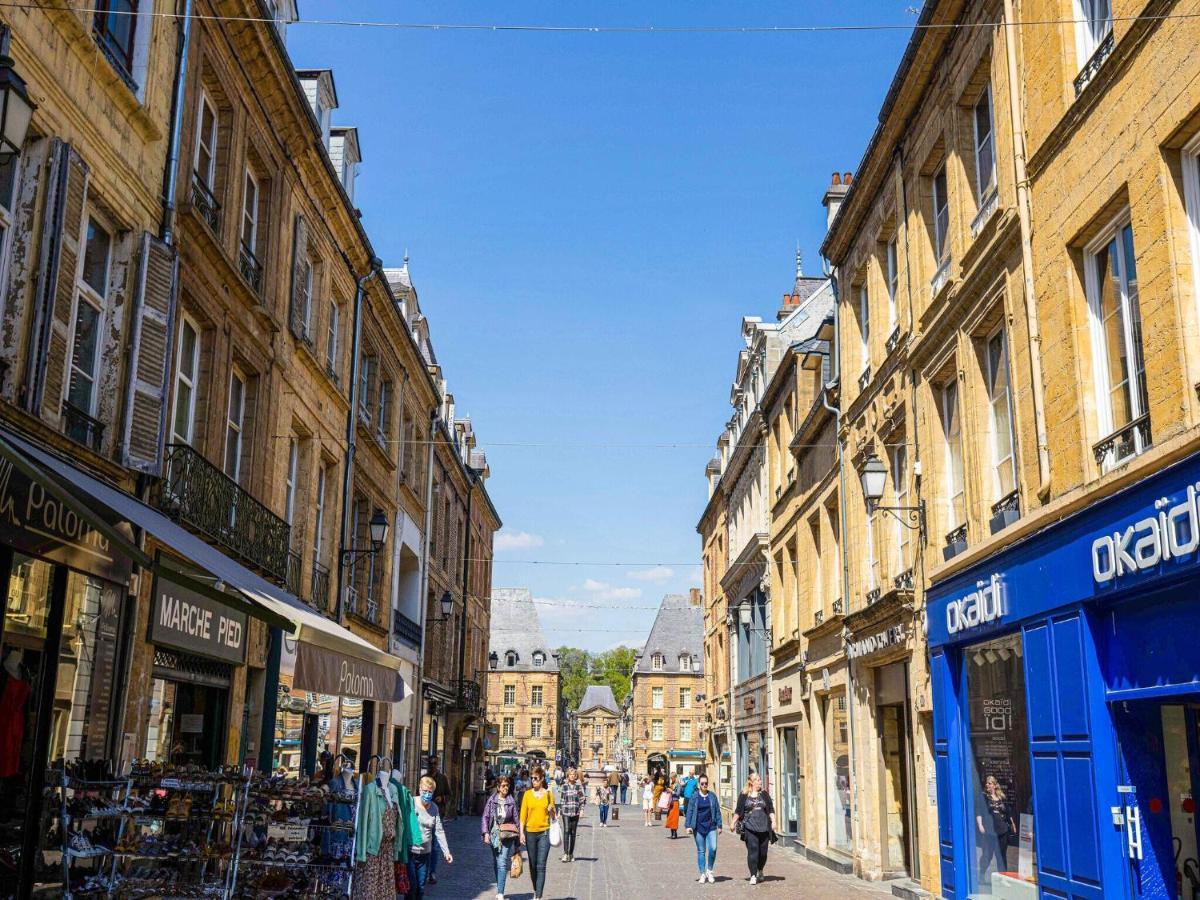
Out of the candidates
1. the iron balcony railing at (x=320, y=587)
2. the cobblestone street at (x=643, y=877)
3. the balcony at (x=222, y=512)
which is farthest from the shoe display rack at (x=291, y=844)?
the iron balcony railing at (x=320, y=587)

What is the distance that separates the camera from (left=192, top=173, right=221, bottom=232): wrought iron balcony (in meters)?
12.7

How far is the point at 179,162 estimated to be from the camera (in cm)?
1195

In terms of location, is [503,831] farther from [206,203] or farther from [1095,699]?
[206,203]

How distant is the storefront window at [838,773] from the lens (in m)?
19.7

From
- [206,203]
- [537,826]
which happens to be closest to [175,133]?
[206,203]

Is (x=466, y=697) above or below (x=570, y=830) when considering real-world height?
above

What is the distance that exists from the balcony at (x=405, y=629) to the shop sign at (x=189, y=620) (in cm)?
1254

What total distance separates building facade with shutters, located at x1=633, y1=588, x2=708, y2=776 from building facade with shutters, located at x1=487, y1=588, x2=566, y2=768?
23.9ft

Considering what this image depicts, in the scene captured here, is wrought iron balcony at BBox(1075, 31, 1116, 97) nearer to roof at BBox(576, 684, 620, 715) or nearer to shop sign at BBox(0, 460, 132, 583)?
shop sign at BBox(0, 460, 132, 583)

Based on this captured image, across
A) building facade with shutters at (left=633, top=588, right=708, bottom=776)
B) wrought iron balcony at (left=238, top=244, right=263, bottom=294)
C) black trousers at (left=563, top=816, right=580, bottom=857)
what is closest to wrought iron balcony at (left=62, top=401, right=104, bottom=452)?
wrought iron balcony at (left=238, top=244, right=263, bottom=294)

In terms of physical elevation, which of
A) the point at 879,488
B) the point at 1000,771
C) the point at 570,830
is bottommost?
the point at 570,830

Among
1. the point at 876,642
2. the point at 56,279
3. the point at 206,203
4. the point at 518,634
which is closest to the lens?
the point at 56,279

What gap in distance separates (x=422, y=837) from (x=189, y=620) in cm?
426

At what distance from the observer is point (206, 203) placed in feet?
42.8
